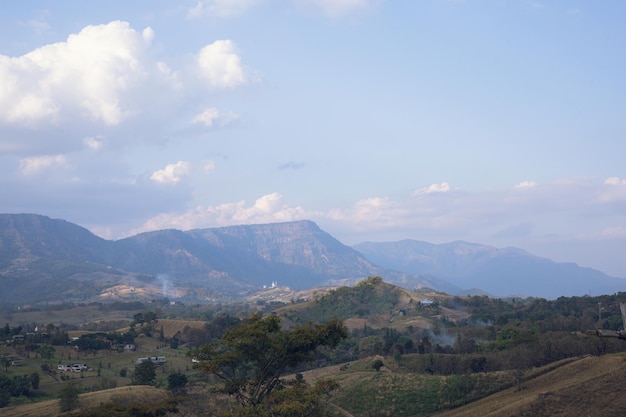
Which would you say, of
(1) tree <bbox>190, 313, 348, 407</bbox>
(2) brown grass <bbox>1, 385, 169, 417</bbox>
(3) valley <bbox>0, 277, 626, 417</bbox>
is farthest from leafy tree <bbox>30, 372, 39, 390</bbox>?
(1) tree <bbox>190, 313, 348, 407</bbox>

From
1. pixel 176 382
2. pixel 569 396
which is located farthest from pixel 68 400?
pixel 569 396

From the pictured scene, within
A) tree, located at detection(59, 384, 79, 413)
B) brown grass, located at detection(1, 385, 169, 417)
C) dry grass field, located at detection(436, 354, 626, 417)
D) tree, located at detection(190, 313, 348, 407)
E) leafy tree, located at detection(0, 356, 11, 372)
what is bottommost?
dry grass field, located at detection(436, 354, 626, 417)

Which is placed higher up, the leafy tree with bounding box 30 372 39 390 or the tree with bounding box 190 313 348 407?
the tree with bounding box 190 313 348 407

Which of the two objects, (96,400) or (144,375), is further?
(144,375)

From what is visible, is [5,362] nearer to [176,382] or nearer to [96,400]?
[176,382]

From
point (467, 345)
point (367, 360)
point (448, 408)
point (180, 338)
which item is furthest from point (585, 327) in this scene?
point (180, 338)

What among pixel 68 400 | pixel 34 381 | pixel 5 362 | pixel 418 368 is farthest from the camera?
pixel 5 362

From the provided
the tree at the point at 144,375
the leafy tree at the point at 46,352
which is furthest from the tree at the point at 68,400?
the leafy tree at the point at 46,352

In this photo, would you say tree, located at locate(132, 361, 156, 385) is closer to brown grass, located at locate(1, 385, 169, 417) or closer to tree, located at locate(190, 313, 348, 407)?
brown grass, located at locate(1, 385, 169, 417)

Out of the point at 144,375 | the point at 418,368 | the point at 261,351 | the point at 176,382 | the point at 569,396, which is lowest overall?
the point at 418,368

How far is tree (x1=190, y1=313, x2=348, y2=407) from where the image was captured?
37.7 m

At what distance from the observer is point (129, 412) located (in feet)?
116

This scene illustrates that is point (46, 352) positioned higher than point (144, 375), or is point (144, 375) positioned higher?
point (46, 352)

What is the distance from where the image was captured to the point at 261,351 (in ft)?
127
